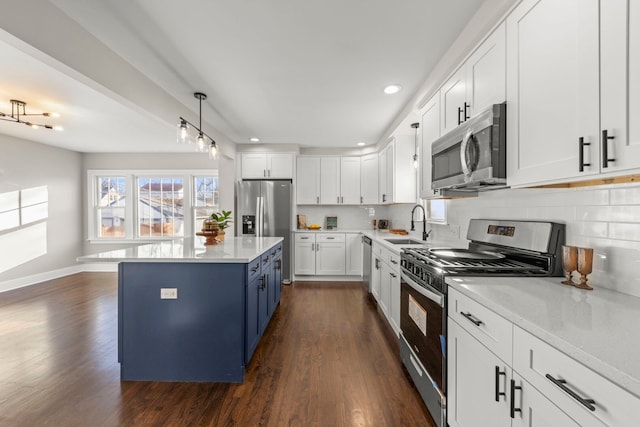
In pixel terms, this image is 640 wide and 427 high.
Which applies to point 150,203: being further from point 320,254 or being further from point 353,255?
point 353,255

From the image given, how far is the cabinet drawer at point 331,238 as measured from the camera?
5.14 meters

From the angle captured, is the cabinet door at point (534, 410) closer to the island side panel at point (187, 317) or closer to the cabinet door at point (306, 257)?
the island side panel at point (187, 317)

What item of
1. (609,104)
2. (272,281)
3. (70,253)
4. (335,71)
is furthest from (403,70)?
(70,253)

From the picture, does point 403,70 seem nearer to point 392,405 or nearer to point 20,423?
point 392,405

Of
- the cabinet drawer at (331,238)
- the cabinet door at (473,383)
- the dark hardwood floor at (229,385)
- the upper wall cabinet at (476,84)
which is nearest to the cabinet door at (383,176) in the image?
the cabinet drawer at (331,238)

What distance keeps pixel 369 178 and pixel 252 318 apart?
146 inches

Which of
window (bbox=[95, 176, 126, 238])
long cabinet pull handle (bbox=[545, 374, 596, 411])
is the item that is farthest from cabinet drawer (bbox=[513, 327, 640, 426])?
window (bbox=[95, 176, 126, 238])

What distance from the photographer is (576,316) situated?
958 mm

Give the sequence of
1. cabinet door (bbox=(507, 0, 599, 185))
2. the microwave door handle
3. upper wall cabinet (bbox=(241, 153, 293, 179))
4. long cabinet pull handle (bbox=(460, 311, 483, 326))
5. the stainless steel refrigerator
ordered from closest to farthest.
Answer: cabinet door (bbox=(507, 0, 599, 185)), long cabinet pull handle (bbox=(460, 311, 483, 326)), the microwave door handle, the stainless steel refrigerator, upper wall cabinet (bbox=(241, 153, 293, 179))

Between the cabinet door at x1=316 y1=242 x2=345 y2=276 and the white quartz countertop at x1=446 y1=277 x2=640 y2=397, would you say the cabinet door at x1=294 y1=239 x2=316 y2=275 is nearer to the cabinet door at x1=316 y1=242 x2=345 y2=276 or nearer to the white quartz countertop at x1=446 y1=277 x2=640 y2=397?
the cabinet door at x1=316 y1=242 x2=345 y2=276

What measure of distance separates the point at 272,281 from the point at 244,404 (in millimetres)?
1396

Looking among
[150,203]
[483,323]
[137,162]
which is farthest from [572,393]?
[137,162]

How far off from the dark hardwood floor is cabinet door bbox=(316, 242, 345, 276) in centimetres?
165

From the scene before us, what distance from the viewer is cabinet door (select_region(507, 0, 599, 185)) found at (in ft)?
3.46
